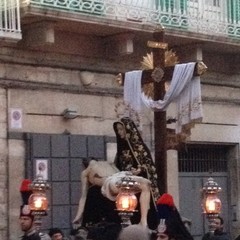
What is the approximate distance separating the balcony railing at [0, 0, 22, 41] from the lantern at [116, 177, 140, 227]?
421cm

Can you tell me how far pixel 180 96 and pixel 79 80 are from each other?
4096 mm

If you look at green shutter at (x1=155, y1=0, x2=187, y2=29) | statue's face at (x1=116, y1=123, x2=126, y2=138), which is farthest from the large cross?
green shutter at (x1=155, y1=0, x2=187, y2=29)

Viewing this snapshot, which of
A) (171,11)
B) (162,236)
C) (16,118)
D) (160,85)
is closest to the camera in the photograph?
(162,236)

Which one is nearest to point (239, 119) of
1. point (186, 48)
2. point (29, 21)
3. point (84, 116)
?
point (186, 48)

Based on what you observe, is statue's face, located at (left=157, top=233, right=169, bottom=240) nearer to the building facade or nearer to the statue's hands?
the statue's hands

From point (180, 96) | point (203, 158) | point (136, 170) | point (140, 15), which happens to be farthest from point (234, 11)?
point (136, 170)

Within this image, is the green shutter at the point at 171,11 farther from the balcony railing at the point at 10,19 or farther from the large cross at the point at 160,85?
the large cross at the point at 160,85

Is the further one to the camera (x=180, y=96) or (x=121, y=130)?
(x=121, y=130)

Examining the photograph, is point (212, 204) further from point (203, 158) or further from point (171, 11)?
point (203, 158)

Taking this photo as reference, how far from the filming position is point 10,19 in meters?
14.6

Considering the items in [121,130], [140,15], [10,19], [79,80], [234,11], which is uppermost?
[234,11]

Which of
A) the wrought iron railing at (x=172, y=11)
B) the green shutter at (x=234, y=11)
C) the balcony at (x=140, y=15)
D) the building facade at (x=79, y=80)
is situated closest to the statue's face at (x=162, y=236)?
the building facade at (x=79, y=80)

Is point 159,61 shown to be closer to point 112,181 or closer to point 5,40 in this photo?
point 112,181

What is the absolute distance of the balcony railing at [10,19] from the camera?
14.5 meters
